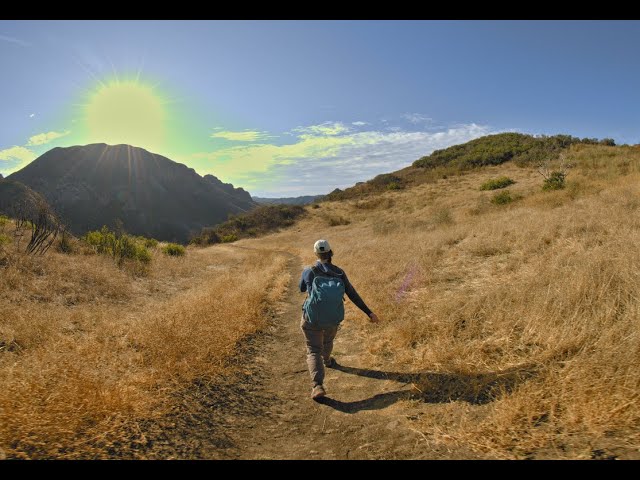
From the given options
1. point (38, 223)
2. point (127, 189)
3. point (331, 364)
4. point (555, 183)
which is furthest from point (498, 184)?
point (127, 189)

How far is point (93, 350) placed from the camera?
514cm

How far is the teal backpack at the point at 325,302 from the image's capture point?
4691 mm

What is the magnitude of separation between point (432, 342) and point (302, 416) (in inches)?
94.5

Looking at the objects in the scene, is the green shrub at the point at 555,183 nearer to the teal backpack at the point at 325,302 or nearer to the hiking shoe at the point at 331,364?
the hiking shoe at the point at 331,364

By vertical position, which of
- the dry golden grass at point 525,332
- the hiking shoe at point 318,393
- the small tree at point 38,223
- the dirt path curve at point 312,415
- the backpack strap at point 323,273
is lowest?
the dirt path curve at point 312,415

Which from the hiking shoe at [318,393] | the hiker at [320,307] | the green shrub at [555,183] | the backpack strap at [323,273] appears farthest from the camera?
the green shrub at [555,183]

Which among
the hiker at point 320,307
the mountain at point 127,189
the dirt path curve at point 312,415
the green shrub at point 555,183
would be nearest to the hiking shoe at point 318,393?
the hiker at point 320,307

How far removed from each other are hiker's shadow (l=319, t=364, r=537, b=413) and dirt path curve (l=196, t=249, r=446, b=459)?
0.09 ft

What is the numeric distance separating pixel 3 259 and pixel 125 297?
3.58m

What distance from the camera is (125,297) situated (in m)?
10.1

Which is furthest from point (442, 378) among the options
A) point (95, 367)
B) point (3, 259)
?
point (3, 259)

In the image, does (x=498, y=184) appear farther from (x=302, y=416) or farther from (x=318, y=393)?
(x=302, y=416)

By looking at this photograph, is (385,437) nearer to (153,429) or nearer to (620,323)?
(153,429)

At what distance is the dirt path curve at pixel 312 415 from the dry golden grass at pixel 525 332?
1.16 ft
